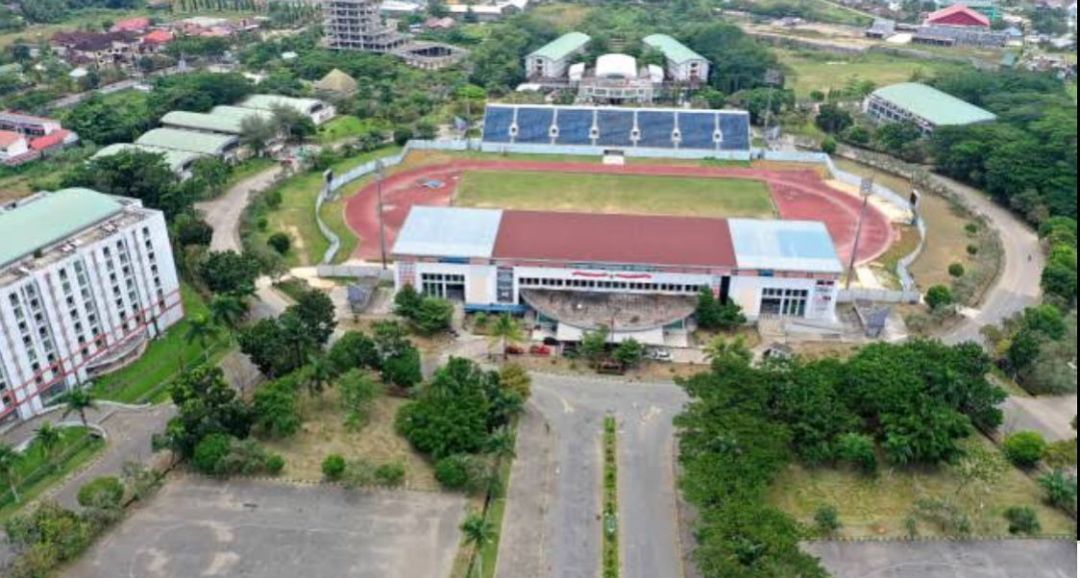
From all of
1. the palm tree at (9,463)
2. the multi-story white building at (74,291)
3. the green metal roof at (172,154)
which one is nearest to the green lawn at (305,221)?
the green metal roof at (172,154)

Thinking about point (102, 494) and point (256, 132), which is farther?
point (256, 132)

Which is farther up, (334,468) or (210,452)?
(210,452)

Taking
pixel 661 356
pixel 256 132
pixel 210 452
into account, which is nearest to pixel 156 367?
pixel 210 452

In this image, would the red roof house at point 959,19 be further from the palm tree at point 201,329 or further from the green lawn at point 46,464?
the green lawn at point 46,464

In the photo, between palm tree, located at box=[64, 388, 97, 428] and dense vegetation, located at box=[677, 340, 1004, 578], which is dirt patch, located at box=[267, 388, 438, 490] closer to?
palm tree, located at box=[64, 388, 97, 428]

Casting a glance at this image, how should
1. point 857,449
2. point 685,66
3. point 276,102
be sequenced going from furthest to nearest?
point 685,66 < point 276,102 < point 857,449

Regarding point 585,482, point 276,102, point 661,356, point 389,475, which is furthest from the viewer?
point 276,102

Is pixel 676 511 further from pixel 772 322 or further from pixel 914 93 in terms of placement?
pixel 914 93

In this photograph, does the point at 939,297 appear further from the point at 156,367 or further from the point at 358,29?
the point at 358,29
